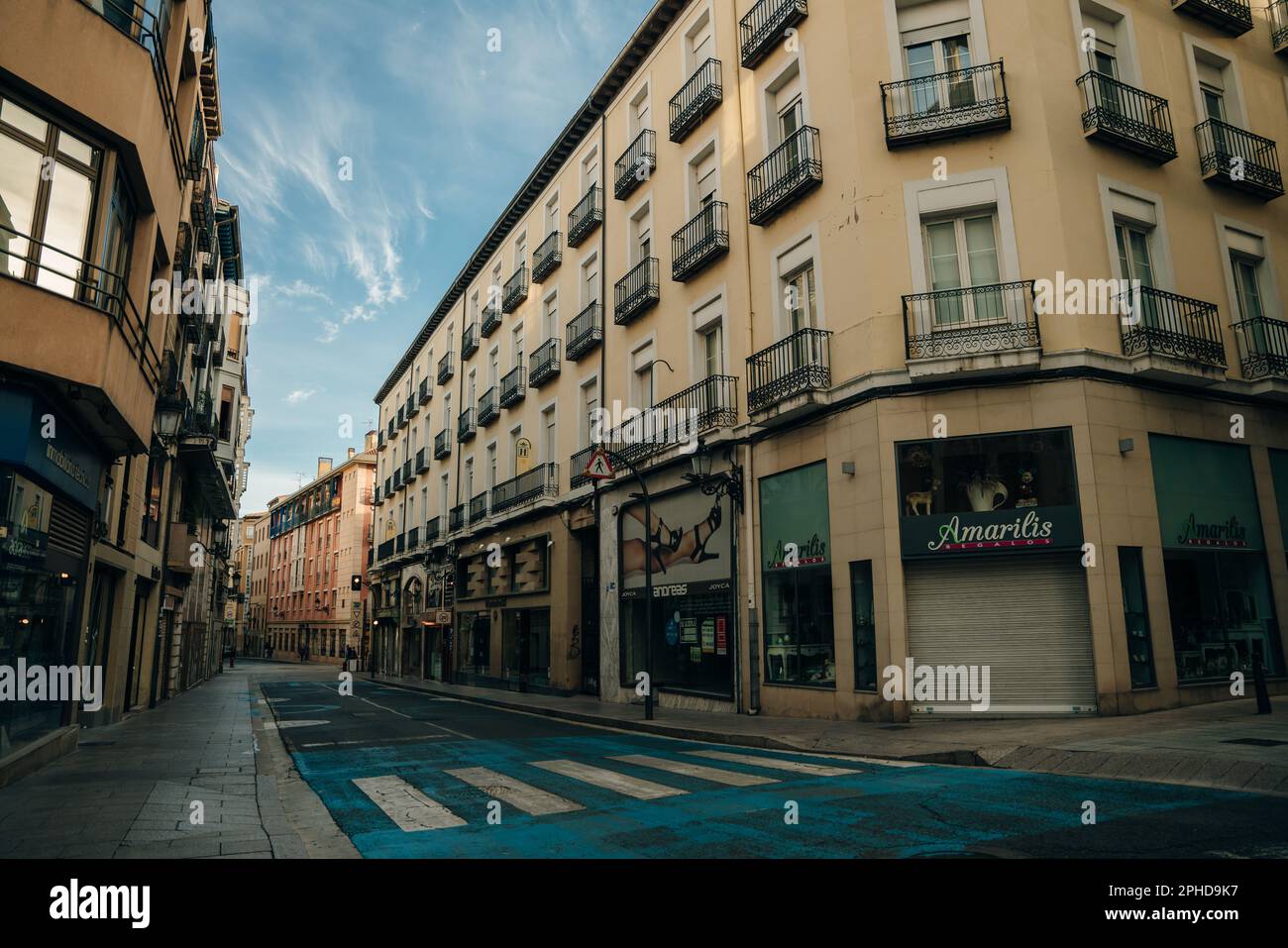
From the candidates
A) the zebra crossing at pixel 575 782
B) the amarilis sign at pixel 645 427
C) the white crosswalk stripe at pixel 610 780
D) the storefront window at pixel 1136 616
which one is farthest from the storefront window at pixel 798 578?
the white crosswalk stripe at pixel 610 780

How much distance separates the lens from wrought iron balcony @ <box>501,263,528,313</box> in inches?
1150

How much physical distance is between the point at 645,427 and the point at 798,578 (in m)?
7.02

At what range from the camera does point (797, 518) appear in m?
15.0

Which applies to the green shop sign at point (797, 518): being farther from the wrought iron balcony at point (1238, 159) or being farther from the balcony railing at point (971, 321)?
the wrought iron balcony at point (1238, 159)

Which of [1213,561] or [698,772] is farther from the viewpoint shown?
[1213,561]

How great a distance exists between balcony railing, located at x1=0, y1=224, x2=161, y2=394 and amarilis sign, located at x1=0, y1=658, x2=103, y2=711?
13.5 ft

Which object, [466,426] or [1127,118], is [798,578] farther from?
[466,426]

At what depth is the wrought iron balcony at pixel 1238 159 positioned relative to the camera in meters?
14.9

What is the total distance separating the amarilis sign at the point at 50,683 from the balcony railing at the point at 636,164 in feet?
55.5

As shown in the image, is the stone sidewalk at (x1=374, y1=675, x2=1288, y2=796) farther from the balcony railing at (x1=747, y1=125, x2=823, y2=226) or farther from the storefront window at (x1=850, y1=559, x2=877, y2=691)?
the balcony railing at (x1=747, y1=125, x2=823, y2=226)

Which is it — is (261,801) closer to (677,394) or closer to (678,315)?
(677,394)

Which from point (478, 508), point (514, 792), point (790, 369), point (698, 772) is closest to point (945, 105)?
point (790, 369)
